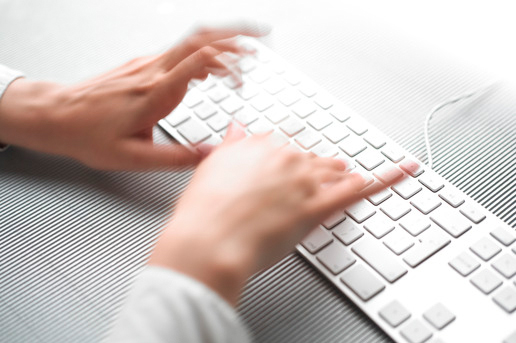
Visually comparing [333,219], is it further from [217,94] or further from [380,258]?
[217,94]

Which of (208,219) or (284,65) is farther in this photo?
(284,65)

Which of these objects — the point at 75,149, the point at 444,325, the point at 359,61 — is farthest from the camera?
the point at 359,61

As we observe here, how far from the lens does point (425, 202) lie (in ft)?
1.77

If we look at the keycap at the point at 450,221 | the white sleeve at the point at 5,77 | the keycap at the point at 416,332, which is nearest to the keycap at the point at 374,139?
the keycap at the point at 450,221

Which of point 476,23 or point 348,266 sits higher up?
point 476,23

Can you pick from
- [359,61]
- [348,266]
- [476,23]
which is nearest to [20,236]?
[348,266]

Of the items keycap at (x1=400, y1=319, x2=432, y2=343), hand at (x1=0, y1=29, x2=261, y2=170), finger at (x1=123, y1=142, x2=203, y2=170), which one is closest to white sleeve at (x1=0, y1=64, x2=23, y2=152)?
hand at (x1=0, y1=29, x2=261, y2=170)

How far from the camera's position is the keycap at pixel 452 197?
0.54 m

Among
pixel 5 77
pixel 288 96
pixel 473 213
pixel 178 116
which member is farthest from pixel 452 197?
pixel 5 77

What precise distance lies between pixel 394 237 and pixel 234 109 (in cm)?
25

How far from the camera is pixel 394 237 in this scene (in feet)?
1.69

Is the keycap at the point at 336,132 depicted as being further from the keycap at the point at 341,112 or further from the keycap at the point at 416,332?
the keycap at the point at 416,332

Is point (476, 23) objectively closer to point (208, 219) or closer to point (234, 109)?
point (234, 109)

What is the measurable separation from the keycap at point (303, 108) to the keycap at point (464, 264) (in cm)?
24
